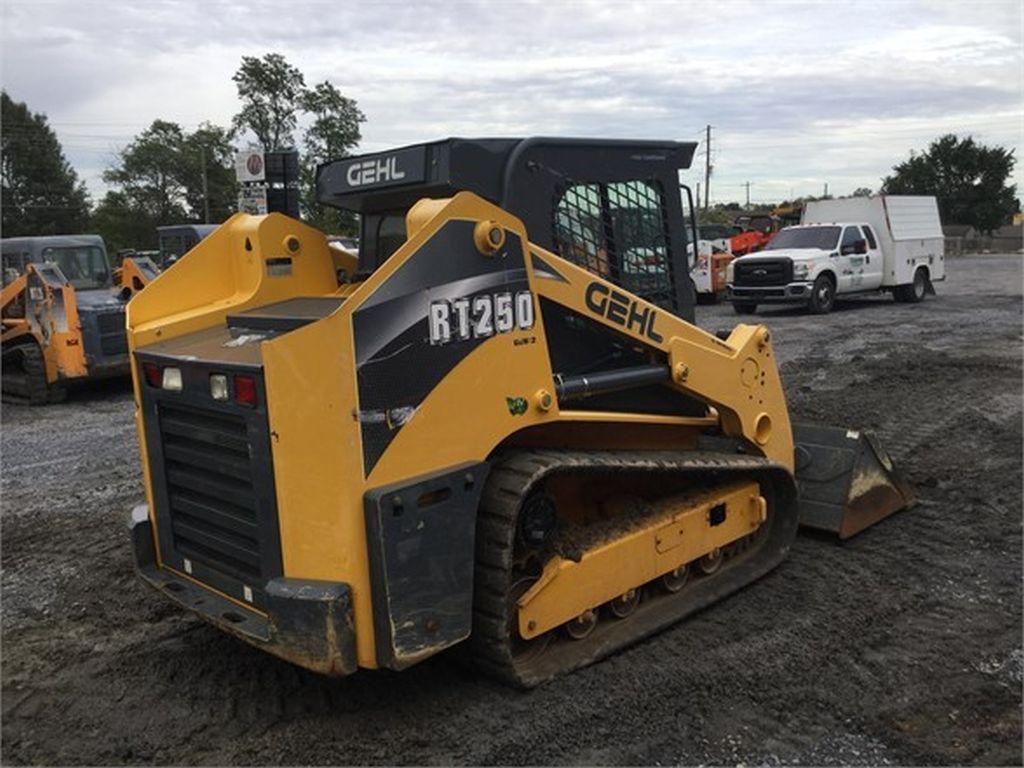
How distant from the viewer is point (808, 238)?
19.9m

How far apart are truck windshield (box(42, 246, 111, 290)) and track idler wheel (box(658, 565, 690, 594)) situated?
11622 mm

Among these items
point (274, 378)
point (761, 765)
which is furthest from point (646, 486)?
point (274, 378)

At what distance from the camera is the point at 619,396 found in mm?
4324

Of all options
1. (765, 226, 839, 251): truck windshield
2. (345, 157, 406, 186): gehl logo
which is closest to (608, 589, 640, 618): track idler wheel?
(345, 157, 406, 186): gehl logo

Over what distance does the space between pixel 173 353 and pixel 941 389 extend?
8.81m

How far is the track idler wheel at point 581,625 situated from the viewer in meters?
4.00

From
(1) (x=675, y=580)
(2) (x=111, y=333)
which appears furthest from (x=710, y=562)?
(2) (x=111, y=333)

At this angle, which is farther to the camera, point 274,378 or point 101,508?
point 101,508

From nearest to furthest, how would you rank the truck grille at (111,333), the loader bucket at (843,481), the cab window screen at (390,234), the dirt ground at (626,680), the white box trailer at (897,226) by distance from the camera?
1. the dirt ground at (626,680)
2. the cab window screen at (390,234)
3. the loader bucket at (843,481)
4. the truck grille at (111,333)
5. the white box trailer at (897,226)

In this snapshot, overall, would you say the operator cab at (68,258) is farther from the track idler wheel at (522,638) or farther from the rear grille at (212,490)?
the track idler wheel at (522,638)

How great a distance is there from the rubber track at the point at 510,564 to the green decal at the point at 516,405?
0.19m

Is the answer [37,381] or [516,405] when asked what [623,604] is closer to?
[516,405]

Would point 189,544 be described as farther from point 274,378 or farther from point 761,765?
point 761,765

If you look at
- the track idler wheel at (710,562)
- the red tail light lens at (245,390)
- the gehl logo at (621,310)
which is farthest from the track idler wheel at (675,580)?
the red tail light lens at (245,390)
